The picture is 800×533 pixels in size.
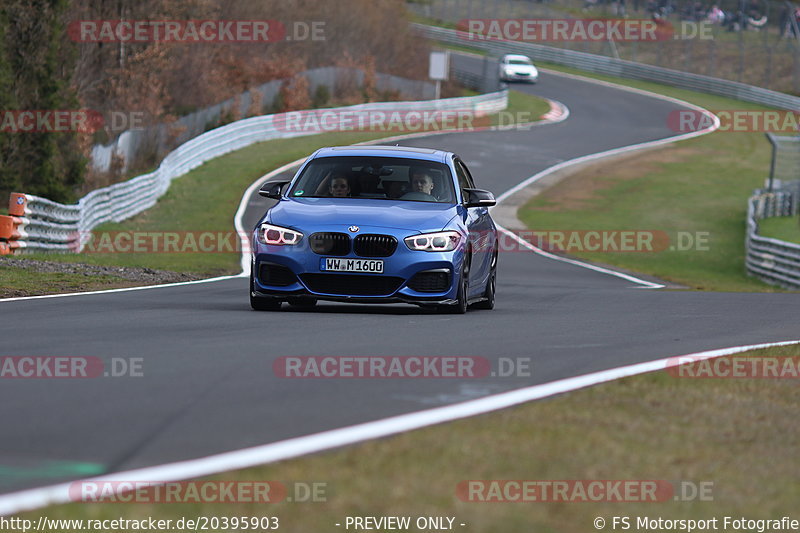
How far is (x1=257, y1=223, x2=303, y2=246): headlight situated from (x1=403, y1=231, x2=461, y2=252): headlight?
101 cm

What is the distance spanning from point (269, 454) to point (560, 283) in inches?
698

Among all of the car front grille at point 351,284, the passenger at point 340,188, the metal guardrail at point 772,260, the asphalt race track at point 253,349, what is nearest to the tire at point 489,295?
the asphalt race track at point 253,349

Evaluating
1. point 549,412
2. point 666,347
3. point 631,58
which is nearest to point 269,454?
point 549,412

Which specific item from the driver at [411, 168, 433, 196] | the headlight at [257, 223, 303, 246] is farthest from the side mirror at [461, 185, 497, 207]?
the headlight at [257, 223, 303, 246]

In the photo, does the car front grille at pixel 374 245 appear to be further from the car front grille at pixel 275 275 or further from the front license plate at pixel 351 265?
the car front grille at pixel 275 275

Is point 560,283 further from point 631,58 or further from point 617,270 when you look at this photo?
point 631,58

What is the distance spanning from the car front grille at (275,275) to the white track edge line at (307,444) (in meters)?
4.72

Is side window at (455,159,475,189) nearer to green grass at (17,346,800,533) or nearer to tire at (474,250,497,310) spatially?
tire at (474,250,497,310)

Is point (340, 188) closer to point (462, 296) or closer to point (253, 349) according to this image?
point (462, 296)

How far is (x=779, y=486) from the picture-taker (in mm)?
5246

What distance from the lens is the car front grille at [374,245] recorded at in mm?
12055

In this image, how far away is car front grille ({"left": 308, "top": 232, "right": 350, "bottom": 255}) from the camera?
39.5ft

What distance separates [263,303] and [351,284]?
36.7 inches

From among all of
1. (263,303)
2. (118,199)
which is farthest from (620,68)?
(263,303)
